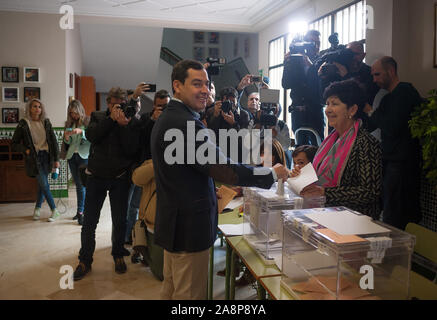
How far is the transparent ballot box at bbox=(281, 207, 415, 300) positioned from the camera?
119cm

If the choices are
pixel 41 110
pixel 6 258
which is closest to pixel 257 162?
pixel 6 258

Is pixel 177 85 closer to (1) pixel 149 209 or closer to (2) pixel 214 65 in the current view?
(1) pixel 149 209

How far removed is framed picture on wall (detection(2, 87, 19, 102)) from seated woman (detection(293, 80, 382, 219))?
5668 millimetres

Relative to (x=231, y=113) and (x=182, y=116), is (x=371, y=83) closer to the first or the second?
(x=231, y=113)

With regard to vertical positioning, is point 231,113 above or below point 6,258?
above

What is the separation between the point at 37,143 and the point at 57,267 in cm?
205

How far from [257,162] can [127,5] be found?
4.41 meters

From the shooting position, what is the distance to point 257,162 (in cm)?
259

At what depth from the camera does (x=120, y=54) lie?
827 centimetres

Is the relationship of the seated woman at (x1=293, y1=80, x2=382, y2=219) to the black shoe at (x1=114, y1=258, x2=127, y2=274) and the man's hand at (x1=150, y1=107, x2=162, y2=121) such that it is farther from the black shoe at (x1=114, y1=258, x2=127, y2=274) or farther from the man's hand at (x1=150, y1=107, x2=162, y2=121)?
the black shoe at (x1=114, y1=258, x2=127, y2=274)

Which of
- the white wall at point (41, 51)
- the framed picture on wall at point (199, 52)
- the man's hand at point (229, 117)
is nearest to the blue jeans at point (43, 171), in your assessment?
the white wall at point (41, 51)

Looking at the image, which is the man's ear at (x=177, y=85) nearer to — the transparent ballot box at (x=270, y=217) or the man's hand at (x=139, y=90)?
the transparent ballot box at (x=270, y=217)

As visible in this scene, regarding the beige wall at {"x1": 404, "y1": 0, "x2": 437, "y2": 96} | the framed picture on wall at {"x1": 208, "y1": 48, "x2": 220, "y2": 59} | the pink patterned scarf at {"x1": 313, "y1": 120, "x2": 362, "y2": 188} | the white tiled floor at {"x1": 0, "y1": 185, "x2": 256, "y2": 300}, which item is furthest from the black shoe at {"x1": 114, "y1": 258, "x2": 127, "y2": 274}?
the framed picture on wall at {"x1": 208, "y1": 48, "x2": 220, "y2": 59}

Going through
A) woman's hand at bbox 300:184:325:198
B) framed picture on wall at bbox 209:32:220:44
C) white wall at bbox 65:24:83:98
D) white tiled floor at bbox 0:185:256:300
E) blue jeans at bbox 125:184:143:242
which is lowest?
white tiled floor at bbox 0:185:256:300
